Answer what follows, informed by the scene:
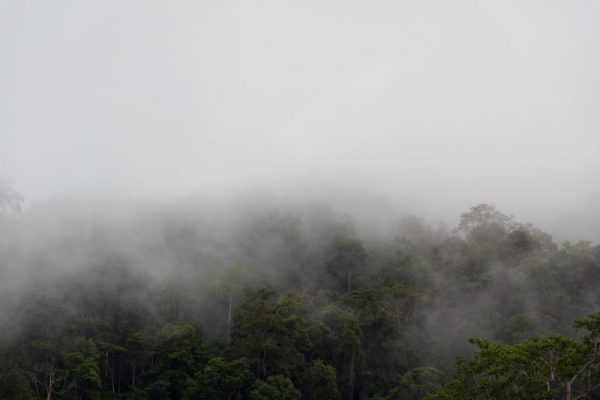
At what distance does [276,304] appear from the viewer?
36.5 metres

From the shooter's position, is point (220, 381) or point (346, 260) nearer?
point (220, 381)

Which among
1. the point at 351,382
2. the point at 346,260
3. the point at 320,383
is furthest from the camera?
the point at 346,260

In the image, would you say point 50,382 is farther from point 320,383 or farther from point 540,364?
point 540,364

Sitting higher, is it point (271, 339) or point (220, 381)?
point (271, 339)

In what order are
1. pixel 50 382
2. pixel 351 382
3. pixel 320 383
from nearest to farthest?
pixel 50 382
pixel 320 383
pixel 351 382

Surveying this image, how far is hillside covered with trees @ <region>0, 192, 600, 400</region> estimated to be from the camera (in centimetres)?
3141

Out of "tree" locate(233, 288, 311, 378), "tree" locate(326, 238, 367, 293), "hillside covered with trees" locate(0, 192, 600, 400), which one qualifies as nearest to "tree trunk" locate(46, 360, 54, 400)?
"hillside covered with trees" locate(0, 192, 600, 400)

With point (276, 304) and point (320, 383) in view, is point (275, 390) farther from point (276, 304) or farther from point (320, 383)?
point (276, 304)

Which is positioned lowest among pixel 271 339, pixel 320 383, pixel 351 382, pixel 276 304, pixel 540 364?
pixel 351 382

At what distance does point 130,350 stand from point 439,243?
34543 mm

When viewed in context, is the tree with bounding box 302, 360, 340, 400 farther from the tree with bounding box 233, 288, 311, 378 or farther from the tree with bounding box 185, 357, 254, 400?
the tree with bounding box 185, 357, 254, 400

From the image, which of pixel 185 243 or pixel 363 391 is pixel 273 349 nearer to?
pixel 363 391

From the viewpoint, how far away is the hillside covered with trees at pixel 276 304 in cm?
3141

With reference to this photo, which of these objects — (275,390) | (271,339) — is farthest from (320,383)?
(271,339)
